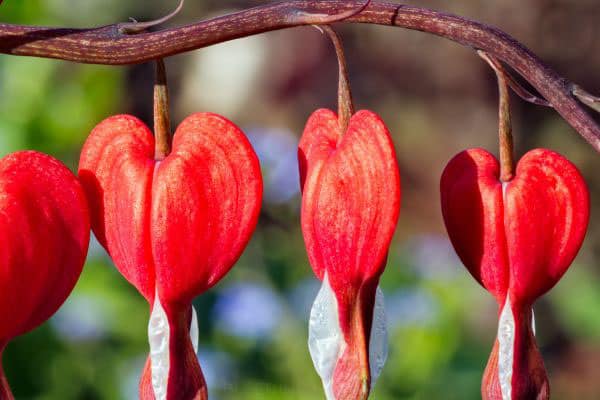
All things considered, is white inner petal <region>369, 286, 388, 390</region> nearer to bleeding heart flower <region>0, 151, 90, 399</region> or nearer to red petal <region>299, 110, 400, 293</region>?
red petal <region>299, 110, 400, 293</region>

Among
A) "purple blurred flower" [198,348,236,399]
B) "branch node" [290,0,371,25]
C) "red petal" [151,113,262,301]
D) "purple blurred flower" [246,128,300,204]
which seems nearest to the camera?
"branch node" [290,0,371,25]

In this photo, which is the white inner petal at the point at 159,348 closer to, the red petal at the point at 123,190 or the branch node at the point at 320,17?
the red petal at the point at 123,190

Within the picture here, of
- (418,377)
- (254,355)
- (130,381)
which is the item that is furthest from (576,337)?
(130,381)

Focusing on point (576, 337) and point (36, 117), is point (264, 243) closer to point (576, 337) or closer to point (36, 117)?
point (36, 117)

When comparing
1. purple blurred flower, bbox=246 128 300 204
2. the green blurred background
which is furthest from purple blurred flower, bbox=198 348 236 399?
purple blurred flower, bbox=246 128 300 204

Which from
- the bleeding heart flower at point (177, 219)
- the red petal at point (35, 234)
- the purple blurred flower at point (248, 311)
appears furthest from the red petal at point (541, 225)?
the purple blurred flower at point (248, 311)

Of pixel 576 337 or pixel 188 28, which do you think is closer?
pixel 188 28

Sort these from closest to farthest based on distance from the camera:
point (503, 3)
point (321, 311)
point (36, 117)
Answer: point (321, 311) < point (36, 117) < point (503, 3)
